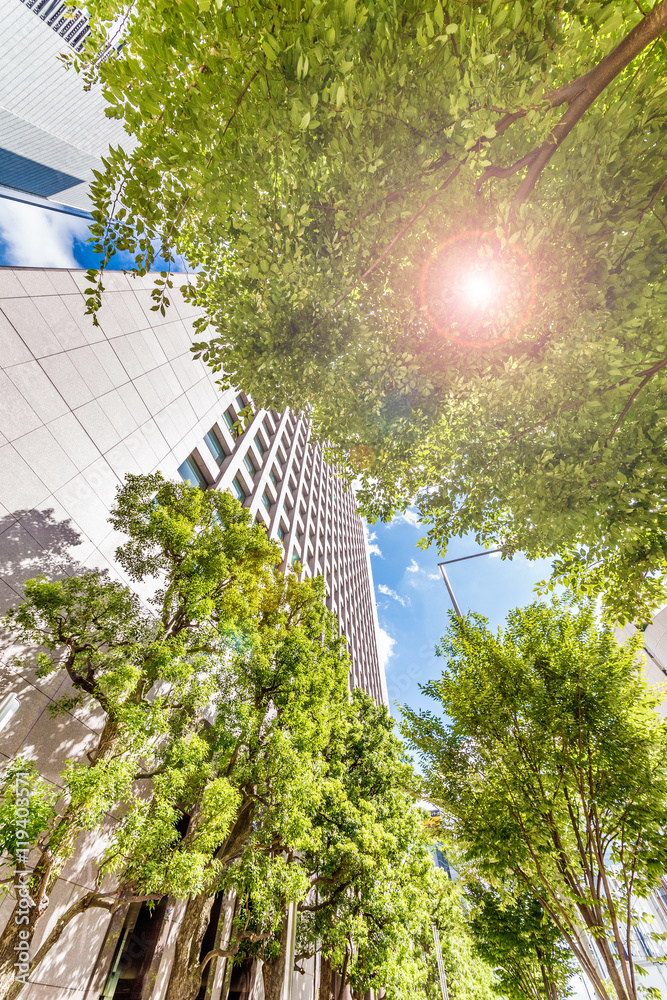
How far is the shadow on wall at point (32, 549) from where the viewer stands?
25.9ft

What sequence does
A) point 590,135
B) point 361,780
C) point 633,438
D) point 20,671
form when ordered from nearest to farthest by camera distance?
point 590,135, point 633,438, point 20,671, point 361,780

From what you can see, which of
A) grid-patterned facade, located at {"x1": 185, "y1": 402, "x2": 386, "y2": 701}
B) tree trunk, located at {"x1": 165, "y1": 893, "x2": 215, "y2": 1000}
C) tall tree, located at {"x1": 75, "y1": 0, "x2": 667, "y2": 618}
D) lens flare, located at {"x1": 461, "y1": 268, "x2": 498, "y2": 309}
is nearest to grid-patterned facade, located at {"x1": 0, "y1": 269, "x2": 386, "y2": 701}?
grid-patterned facade, located at {"x1": 185, "y1": 402, "x2": 386, "y2": 701}

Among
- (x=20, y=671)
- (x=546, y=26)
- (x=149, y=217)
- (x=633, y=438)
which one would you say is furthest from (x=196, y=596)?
(x=546, y=26)

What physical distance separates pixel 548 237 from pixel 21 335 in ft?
35.8

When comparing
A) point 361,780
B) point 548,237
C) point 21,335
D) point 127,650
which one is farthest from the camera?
point 361,780

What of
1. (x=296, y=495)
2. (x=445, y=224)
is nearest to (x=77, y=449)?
(x=445, y=224)

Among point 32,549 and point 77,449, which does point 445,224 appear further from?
point 32,549

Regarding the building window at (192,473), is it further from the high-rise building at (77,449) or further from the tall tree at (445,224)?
the tall tree at (445,224)

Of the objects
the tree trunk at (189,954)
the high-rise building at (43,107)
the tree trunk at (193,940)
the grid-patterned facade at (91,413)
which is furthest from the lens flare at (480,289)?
the high-rise building at (43,107)

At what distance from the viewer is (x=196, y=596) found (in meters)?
8.14

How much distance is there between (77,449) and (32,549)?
9.38ft

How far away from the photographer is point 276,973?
30.8 ft

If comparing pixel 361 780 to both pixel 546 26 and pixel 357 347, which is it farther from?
pixel 546 26

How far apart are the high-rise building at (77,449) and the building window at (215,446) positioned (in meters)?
1.03
